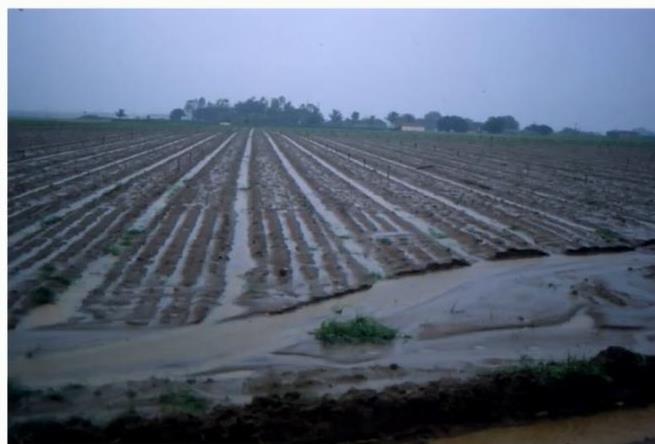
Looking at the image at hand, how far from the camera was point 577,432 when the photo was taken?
506 centimetres

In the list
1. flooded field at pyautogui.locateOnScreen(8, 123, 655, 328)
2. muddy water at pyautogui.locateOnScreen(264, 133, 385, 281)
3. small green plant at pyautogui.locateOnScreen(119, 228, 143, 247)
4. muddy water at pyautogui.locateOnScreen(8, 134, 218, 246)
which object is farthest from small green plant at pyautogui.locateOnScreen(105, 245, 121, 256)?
muddy water at pyautogui.locateOnScreen(264, 133, 385, 281)

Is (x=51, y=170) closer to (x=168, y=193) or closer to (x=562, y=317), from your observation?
(x=168, y=193)

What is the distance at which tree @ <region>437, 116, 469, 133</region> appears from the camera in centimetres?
5969

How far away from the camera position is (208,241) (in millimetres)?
9656

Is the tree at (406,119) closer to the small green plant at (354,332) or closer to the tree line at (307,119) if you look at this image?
the tree line at (307,119)

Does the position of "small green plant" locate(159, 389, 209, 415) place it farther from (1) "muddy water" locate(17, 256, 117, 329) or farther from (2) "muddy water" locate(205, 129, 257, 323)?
(1) "muddy water" locate(17, 256, 117, 329)

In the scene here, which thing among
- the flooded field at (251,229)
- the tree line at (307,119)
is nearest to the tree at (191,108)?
the tree line at (307,119)

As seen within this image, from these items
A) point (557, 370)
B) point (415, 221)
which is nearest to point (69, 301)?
point (557, 370)

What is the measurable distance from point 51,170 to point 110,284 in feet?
30.3

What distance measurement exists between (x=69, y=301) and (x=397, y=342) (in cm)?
318

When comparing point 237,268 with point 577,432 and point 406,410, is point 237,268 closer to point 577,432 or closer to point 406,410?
point 406,410

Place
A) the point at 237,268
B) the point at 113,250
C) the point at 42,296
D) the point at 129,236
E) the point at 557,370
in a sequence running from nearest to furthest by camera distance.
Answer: the point at 557,370 → the point at 42,296 → the point at 237,268 → the point at 113,250 → the point at 129,236

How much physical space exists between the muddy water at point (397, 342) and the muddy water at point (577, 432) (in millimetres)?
823

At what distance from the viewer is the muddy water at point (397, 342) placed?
564 cm
